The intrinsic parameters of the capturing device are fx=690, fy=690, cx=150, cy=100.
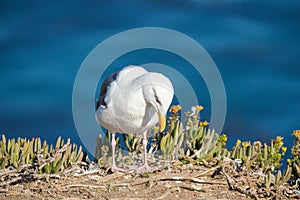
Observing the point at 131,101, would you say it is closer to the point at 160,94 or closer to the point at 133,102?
the point at 133,102

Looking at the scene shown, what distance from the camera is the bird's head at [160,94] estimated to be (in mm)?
6902

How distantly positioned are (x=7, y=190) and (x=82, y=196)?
0.80 m

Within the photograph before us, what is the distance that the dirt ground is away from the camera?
23.1ft

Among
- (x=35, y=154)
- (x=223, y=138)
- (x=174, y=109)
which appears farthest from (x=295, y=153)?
(x=35, y=154)

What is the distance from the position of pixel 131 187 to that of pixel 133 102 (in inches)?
35.2

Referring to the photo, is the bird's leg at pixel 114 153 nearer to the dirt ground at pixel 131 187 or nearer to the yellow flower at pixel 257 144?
the dirt ground at pixel 131 187

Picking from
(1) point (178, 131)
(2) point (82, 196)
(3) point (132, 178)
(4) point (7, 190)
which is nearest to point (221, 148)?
(1) point (178, 131)

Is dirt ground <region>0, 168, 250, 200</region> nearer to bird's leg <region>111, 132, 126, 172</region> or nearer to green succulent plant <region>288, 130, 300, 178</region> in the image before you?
bird's leg <region>111, 132, 126, 172</region>

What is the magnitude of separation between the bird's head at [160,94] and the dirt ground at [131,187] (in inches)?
27.3

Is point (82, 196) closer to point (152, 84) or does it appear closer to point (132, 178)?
point (132, 178)

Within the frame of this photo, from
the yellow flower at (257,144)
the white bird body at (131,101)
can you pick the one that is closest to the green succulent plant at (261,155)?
the yellow flower at (257,144)

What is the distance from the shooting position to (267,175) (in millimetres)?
7270

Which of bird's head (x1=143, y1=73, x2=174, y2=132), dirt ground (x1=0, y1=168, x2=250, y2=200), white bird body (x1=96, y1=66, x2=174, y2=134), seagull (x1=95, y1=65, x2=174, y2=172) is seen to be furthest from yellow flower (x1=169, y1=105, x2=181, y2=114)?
bird's head (x1=143, y1=73, x2=174, y2=132)

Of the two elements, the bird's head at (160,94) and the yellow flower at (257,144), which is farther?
the yellow flower at (257,144)
